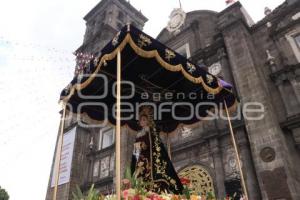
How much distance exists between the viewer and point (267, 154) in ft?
28.1

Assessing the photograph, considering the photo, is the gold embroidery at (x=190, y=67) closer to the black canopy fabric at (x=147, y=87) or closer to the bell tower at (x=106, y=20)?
the black canopy fabric at (x=147, y=87)

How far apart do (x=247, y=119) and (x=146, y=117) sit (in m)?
4.63

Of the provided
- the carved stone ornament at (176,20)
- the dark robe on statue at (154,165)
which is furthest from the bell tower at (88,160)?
the dark robe on statue at (154,165)

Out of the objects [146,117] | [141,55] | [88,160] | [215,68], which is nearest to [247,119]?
[215,68]

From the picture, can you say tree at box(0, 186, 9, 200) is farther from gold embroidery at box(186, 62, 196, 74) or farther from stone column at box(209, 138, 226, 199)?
gold embroidery at box(186, 62, 196, 74)

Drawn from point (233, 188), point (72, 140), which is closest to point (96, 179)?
point (72, 140)

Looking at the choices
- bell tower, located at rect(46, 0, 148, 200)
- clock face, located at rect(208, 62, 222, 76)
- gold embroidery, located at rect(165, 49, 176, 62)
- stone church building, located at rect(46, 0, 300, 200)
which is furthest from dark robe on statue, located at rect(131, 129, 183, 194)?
bell tower, located at rect(46, 0, 148, 200)

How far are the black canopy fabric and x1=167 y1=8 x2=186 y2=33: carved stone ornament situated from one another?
9.47 m

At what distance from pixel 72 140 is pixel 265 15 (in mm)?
14051

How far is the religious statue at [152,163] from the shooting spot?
5.56 meters

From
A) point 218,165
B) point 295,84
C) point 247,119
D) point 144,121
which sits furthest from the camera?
point 218,165

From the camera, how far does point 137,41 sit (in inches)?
205

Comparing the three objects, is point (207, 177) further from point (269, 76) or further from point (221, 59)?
point (221, 59)

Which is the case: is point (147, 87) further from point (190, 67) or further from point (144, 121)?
point (190, 67)
